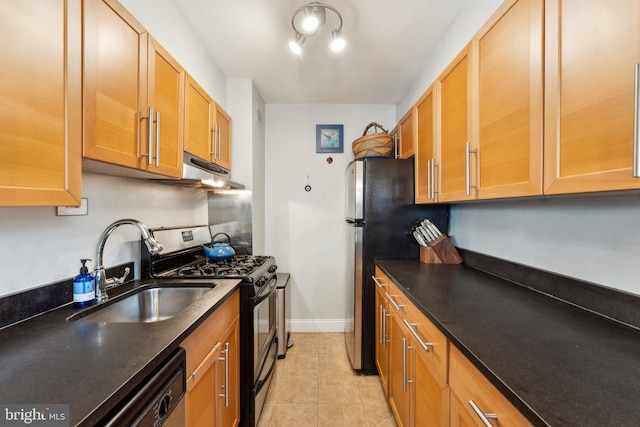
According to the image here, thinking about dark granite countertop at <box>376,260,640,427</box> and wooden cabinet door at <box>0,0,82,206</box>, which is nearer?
dark granite countertop at <box>376,260,640,427</box>

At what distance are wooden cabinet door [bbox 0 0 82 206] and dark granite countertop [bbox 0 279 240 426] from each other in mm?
430

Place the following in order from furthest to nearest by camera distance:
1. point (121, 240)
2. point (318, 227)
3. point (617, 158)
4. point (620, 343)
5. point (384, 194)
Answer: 1. point (318, 227)
2. point (384, 194)
3. point (121, 240)
4. point (620, 343)
5. point (617, 158)

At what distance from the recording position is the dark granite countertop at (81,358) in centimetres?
55

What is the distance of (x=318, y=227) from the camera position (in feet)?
9.59

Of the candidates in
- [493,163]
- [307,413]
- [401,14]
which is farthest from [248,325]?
[401,14]

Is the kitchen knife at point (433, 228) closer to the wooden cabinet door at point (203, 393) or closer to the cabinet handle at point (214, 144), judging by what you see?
the wooden cabinet door at point (203, 393)

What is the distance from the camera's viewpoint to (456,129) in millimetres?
1406

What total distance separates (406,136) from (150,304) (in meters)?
2.22

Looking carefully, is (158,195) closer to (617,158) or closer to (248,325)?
(248,325)

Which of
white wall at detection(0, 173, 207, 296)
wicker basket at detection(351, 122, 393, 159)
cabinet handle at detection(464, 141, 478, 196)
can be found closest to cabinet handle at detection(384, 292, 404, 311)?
cabinet handle at detection(464, 141, 478, 196)

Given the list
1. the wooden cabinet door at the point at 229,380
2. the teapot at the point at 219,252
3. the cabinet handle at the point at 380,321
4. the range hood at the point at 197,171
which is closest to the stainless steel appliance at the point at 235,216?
the teapot at the point at 219,252

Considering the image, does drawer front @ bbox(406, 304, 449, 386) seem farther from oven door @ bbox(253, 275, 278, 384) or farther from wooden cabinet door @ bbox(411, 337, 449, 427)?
oven door @ bbox(253, 275, 278, 384)

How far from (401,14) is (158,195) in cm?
202

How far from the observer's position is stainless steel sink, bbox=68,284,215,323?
1158 millimetres
